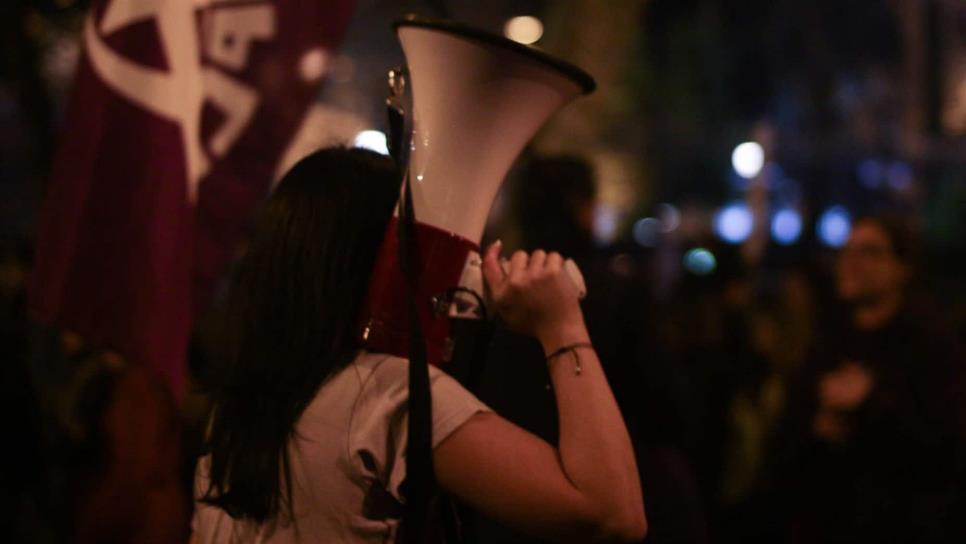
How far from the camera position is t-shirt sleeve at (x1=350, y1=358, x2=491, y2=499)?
6.24 ft

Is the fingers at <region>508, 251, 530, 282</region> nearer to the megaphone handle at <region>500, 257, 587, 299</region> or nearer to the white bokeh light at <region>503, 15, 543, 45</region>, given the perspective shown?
the megaphone handle at <region>500, 257, 587, 299</region>

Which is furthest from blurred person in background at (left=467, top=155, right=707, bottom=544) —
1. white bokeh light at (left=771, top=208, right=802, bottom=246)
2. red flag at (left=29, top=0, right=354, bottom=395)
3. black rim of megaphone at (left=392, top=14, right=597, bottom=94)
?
white bokeh light at (left=771, top=208, right=802, bottom=246)

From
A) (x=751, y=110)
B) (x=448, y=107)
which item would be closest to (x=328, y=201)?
(x=448, y=107)

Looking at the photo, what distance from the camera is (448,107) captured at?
6.79 ft

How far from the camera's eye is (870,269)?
4406 mm

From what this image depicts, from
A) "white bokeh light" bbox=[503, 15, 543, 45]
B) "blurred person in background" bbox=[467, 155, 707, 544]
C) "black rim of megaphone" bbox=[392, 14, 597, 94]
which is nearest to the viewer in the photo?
"black rim of megaphone" bbox=[392, 14, 597, 94]

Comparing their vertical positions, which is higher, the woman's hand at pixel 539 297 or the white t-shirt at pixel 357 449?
the woman's hand at pixel 539 297

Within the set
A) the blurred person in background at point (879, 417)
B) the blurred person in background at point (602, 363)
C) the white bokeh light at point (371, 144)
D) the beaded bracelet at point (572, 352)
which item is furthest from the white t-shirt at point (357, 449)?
the blurred person in background at point (879, 417)

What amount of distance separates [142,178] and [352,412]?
5.47 ft

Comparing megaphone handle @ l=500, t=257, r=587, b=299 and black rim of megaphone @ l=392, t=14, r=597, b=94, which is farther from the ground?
black rim of megaphone @ l=392, t=14, r=597, b=94

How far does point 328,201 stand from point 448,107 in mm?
253

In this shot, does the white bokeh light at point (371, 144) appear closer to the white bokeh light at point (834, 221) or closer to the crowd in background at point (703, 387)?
the crowd in background at point (703, 387)

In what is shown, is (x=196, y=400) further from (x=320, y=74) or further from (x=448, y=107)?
(x=448, y=107)

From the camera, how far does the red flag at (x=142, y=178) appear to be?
131 inches
